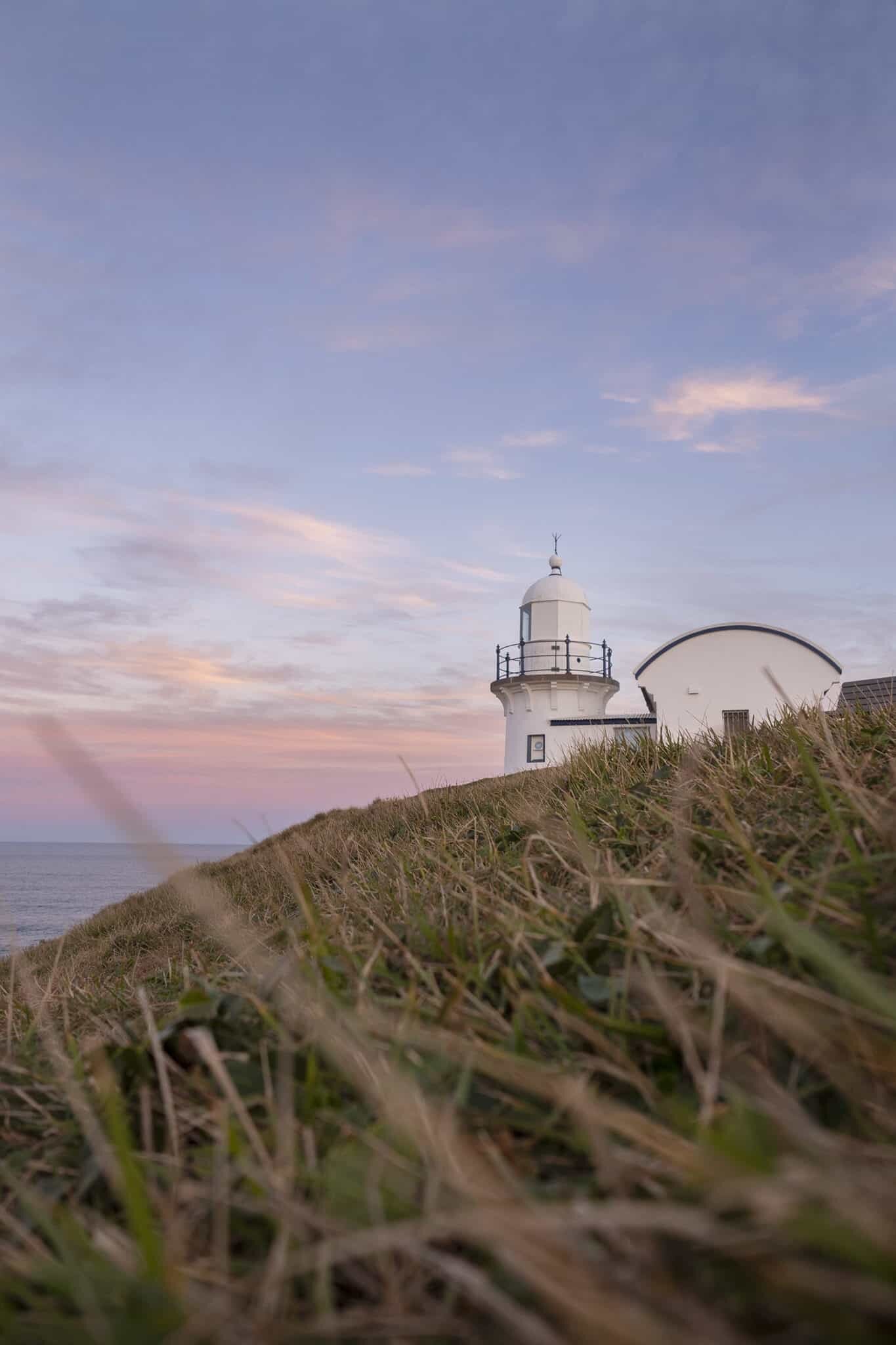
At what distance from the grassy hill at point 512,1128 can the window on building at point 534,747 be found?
30.4m

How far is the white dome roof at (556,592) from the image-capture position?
3344 centimetres

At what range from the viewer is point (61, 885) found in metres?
65.0

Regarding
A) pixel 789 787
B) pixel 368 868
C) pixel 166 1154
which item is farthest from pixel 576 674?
pixel 166 1154

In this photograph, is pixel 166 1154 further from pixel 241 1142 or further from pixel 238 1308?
pixel 238 1308

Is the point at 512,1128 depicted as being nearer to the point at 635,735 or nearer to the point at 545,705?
the point at 635,735

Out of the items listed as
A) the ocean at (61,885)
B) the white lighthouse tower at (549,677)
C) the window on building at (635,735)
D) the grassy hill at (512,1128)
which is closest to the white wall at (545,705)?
the white lighthouse tower at (549,677)

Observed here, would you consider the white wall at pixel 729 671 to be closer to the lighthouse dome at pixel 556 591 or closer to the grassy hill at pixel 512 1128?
the lighthouse dome at pixel 556 591

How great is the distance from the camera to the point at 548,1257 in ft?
2.60

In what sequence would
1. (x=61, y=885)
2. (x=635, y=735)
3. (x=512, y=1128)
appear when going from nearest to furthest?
1. (x=512, y=1128)
2. (x=635, y=735)
3. (x=61, y=885)

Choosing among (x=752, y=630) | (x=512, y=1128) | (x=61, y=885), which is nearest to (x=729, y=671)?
(x=752, y=630)

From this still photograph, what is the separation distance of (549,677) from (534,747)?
275cm

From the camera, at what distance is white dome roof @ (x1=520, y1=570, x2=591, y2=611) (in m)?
33.4

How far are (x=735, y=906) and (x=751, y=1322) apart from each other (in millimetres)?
1109

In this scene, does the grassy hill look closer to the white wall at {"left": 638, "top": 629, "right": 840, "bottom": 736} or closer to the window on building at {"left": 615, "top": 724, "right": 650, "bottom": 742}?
the window on building at {"left": 615, "top": 724, "right": 650, "bottom": 742}
